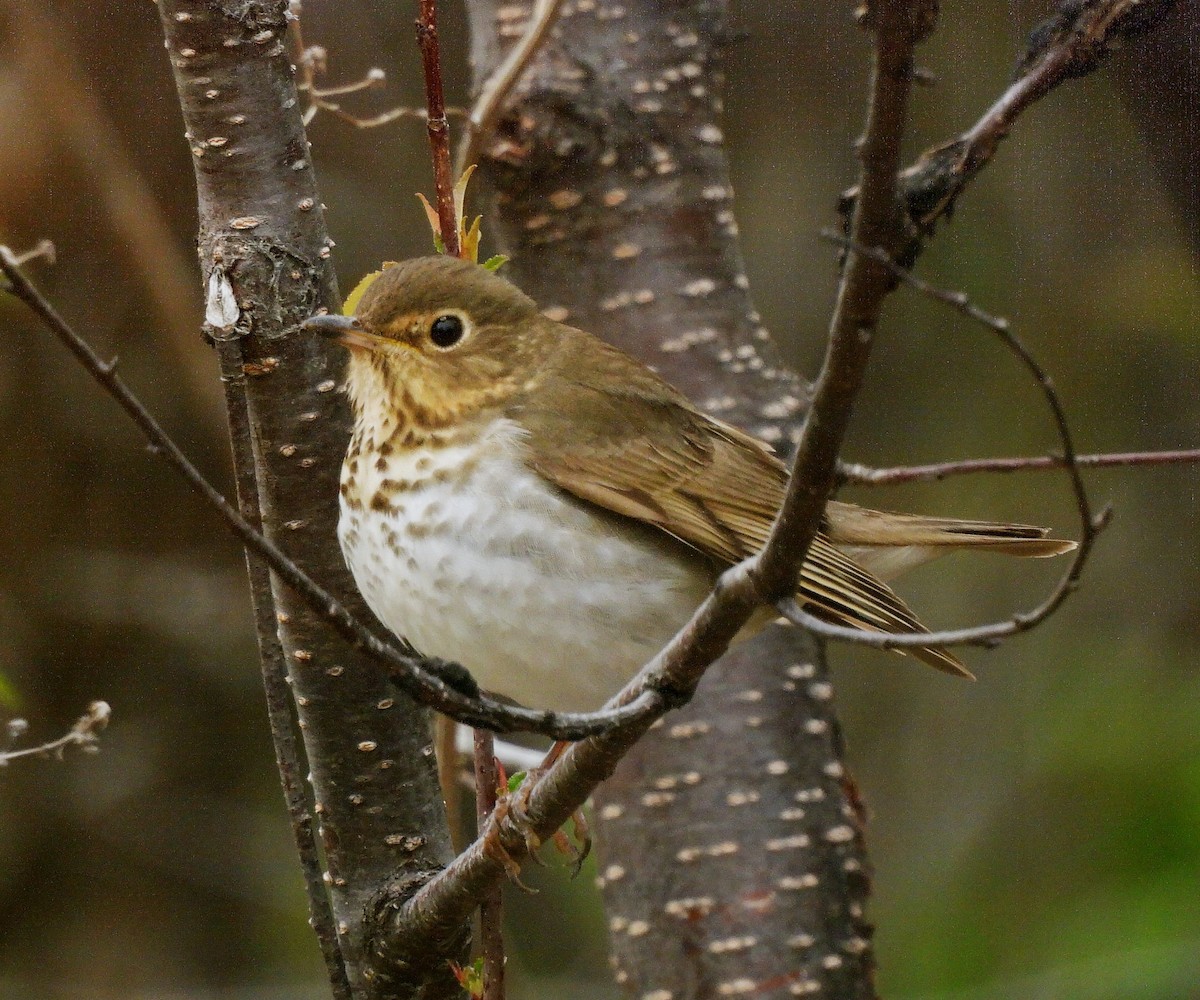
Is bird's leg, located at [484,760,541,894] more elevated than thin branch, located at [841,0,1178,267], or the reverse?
thin branch, located at [841,0,1178,267]

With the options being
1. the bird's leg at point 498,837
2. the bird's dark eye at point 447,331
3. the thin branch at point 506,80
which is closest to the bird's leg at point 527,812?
the bird's leg at point 498,837

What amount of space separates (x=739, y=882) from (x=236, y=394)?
1.72m

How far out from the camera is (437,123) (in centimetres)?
216

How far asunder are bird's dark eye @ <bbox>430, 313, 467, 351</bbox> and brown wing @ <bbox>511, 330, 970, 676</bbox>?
15 centimetres

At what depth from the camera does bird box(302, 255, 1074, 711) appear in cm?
227

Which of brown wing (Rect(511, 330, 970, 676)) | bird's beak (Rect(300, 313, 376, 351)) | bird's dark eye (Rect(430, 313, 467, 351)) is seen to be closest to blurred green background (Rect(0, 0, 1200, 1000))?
brown wing (Rect(511, 330, 970, 676))

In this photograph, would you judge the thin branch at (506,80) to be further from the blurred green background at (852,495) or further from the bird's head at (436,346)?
the blurred green background at (852,495)

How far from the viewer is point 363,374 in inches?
95.9

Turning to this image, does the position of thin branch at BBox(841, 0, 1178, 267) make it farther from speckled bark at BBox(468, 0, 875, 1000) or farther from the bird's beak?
speckled bark at BBox(468, 0, 875, 1000)

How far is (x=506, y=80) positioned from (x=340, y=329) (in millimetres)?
788

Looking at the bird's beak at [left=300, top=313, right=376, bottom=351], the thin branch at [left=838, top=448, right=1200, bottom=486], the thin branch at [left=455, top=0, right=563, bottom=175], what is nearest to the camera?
the thin branch at [left=838, top=448, right=1200, bottom=486]

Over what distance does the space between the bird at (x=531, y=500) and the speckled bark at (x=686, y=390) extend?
727 millimetres

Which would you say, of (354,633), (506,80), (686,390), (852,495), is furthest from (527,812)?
(852,495)

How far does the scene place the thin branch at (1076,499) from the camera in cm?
123
